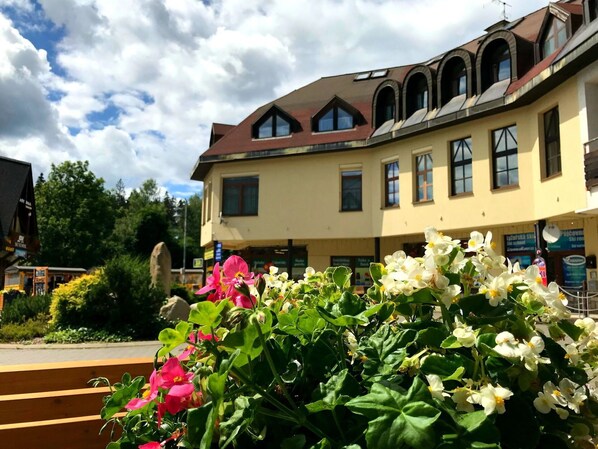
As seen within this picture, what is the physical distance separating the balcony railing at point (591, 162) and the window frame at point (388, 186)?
26.2 ft

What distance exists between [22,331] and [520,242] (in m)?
15.7

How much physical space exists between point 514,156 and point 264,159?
37.4ft

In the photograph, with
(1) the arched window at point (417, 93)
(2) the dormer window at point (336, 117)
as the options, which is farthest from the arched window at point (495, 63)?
(2) the dormer window at point (336, 117)

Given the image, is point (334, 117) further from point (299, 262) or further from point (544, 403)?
point (544, 403)

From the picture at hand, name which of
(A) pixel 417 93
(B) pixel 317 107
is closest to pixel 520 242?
(A) pixel 417 93

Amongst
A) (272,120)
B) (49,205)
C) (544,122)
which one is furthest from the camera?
(49,205)

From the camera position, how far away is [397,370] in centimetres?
113

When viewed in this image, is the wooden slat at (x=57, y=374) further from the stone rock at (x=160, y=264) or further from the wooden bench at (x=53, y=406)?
the stone rock at (x=160, y=264)

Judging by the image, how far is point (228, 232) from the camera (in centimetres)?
2361

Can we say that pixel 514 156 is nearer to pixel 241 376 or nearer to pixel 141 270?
pixel 141 270

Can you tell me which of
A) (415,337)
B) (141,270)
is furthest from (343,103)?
(415,337)

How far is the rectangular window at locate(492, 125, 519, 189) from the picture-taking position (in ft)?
53.4

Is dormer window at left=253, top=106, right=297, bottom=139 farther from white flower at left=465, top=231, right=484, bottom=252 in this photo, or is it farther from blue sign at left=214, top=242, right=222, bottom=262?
white flower at left=465, top=231, right=484, bottom=252

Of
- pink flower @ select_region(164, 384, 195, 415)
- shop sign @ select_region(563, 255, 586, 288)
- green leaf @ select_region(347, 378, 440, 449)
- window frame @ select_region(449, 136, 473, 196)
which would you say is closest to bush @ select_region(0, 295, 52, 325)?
pink flower @ select_region(164, 384, 195, 415)
